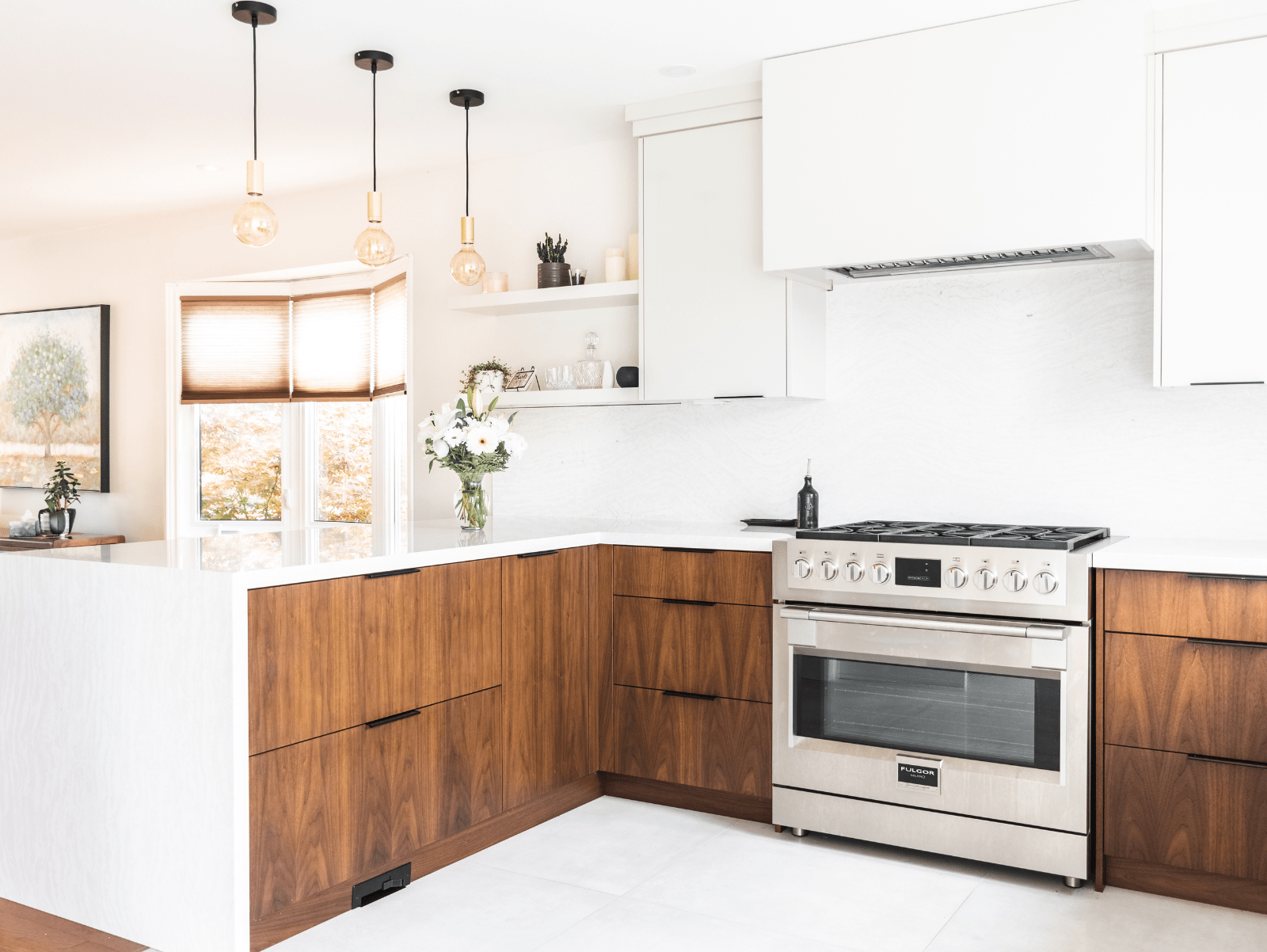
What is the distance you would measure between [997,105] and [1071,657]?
5.04ft

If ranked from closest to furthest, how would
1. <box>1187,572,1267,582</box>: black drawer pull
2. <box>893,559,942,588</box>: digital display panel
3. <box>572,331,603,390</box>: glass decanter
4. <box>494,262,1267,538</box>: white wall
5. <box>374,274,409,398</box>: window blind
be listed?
1. <box>1187,572,1267,582</box>: black drawer pull
2. <box>893,559,942,588</box>: digital display panel
3. <box>494,262,1267,538</box>: white wall
4. <box>572,331,603,390</box>: glass decanter
5. <box>374,274,409,398</box>: window blind

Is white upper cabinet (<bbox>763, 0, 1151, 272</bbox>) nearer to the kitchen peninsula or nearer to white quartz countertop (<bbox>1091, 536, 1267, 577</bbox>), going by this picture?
white quartz countertop (<bbox>1091, 536, 1267, 577</bbox>)

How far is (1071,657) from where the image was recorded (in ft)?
8.94

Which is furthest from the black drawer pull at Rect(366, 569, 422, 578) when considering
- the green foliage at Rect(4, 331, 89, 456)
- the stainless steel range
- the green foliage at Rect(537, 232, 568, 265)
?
the green foliage at Rect(4, 331, 89, 456)

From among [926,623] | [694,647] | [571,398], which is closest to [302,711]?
[694,647]

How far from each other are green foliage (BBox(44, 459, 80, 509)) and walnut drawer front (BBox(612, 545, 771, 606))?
369 cm

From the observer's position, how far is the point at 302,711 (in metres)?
2.41

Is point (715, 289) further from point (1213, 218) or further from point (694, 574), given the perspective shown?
point (1213, 218)

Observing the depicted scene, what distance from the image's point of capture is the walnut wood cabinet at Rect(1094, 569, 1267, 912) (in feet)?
8.41

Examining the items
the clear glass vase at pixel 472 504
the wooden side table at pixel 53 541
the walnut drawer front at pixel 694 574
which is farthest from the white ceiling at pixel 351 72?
the wooden side table at pixel 53 541

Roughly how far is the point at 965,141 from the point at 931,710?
5.30 ft

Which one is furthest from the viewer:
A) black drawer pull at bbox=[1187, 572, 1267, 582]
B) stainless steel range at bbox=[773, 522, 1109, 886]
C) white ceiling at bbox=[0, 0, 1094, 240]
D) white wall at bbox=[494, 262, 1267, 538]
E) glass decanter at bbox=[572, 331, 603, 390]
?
glass decanter at bbox=[572, 331, 603, 390]

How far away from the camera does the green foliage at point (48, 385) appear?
5.78 m

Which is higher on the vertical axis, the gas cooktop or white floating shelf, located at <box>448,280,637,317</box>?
white floating shelf, located at <box>448,280,637,317</box>
